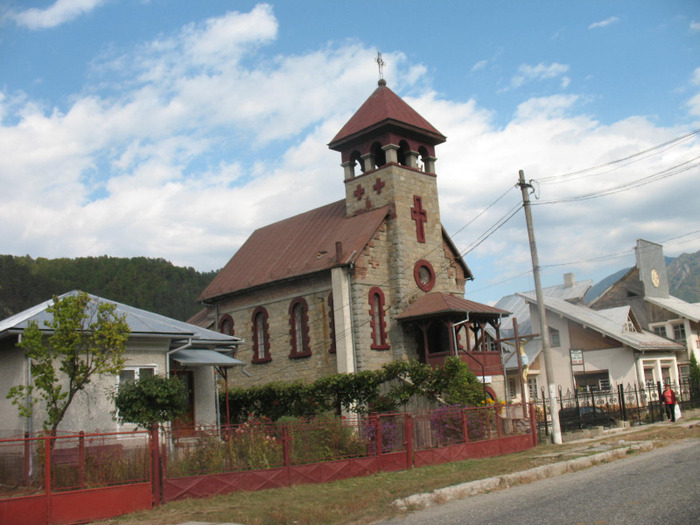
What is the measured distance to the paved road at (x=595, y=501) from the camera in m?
9.56

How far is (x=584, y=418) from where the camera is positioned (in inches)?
1098

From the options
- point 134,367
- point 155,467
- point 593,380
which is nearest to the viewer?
point 155,467

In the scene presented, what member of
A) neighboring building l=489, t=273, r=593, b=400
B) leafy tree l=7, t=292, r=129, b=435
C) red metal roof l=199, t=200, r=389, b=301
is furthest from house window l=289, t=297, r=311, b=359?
leafy tree l=7, t=292, r=129, b=435

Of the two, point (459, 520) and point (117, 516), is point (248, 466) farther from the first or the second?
point (459, 520)

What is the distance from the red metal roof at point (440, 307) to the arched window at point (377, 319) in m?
0.80

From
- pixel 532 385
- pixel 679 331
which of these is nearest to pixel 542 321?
pixel 532 385

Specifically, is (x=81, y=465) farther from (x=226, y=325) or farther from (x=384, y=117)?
(x=226, y=325)

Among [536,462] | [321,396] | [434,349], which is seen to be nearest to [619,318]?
[434,349]

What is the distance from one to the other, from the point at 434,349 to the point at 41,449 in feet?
69.9

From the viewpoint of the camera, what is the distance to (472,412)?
20.4 metres

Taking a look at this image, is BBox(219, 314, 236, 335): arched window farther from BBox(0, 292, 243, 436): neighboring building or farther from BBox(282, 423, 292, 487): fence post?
BBox(282, 423, 292, 487): fence post

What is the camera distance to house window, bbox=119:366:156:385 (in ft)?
61.4

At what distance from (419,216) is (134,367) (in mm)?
17339

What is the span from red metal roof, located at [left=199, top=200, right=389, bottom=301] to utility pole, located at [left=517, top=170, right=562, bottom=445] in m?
8.28
